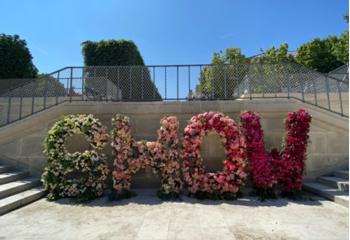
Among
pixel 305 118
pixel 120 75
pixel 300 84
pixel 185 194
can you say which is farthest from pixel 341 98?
pixel 120 75

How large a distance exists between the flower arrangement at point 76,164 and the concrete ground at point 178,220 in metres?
0.33

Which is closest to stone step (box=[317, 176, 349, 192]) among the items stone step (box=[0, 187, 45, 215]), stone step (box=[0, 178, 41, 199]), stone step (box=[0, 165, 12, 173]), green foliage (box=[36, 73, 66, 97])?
stone step (box=[0, 187, 45, 215])

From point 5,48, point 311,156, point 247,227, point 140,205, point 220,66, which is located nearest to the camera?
point 247,227

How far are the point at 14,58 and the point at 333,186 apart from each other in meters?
12.3

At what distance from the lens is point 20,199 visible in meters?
4.86

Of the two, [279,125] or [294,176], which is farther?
[279,125]

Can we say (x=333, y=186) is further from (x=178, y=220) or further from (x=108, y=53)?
(x=108, y=53)

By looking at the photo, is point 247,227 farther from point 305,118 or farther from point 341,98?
point 341,98

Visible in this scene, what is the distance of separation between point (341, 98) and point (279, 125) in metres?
2.20

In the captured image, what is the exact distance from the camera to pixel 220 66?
7039mm

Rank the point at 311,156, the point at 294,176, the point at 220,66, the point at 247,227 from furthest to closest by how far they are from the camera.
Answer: the point at 220,66, the point at 311,156, the point at 294,176, the point at 247,227

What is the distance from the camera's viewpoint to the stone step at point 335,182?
16.9 feet

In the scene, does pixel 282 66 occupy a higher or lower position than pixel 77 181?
higher

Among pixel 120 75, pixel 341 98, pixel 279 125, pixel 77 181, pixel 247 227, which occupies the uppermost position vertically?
pixel 120 75
